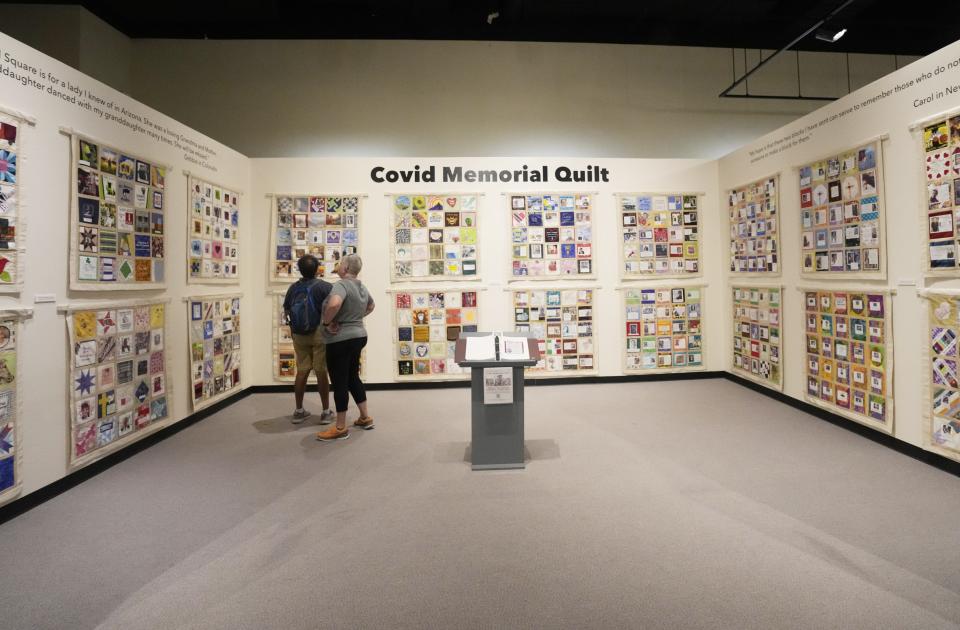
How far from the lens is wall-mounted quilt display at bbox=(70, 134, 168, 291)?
10.1 ft

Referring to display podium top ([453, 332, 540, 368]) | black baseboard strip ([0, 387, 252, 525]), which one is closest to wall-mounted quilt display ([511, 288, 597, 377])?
display podium top ([453, 332, 540, 368])

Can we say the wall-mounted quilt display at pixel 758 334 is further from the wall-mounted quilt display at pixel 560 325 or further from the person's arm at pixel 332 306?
the person's arm at pixel 332 306

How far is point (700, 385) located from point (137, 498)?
224 inches

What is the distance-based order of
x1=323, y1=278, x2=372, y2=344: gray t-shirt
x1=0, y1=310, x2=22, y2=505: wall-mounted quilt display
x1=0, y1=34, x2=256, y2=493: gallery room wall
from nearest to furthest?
x1=0, y1=310, x2=22, y2=505: wall-mounted quilt display < x1=0, y1=34, x2=256, y2=493: gallery room wall < x1=323, y1=278, x2=372, y2=344: gray t-shirt

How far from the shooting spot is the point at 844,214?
388cm

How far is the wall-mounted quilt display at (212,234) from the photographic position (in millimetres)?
4410

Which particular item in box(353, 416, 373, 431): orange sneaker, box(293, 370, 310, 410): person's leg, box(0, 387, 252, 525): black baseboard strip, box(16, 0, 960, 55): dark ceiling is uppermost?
box(16, 0, 960, 55): dark ceiling

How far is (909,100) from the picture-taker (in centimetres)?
325

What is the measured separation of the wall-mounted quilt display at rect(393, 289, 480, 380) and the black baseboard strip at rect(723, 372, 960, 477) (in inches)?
138

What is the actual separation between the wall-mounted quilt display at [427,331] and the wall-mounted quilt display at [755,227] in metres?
3.34

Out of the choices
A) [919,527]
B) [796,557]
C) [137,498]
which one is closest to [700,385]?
[919,527]

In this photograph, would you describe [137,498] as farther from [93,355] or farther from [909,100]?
[909,100]

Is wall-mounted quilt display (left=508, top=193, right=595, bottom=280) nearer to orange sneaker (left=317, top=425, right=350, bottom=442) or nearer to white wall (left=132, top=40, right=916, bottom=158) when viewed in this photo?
white wall (left=132, top=40, right=916, bottom=158)

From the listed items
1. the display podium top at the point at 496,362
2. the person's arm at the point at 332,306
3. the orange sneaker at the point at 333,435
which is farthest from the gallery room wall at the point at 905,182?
the orange sneaker at the point at 333,435
